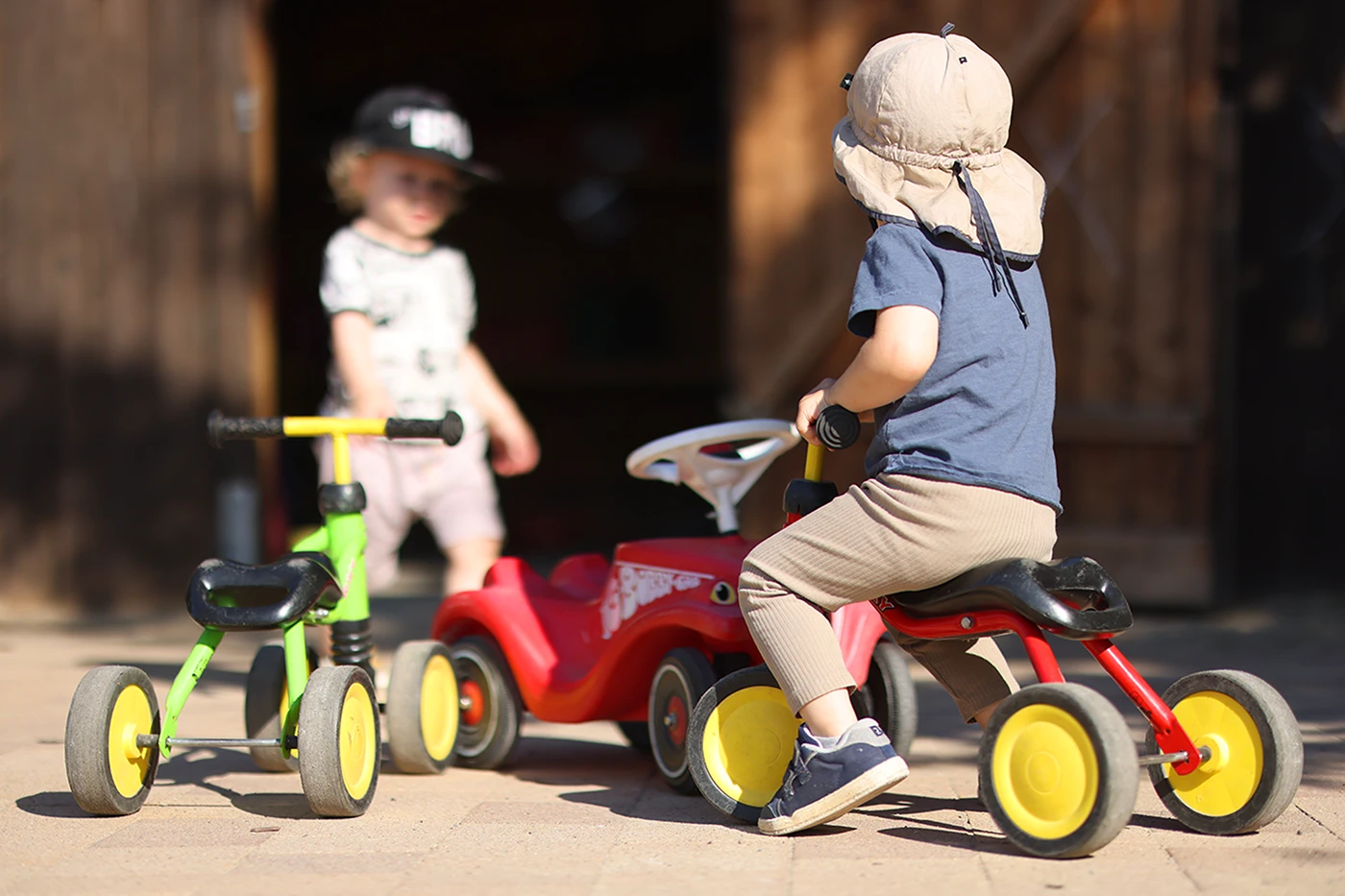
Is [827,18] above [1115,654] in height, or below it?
above

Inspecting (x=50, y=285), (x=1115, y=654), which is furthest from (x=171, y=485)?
(x=1115, y=654)

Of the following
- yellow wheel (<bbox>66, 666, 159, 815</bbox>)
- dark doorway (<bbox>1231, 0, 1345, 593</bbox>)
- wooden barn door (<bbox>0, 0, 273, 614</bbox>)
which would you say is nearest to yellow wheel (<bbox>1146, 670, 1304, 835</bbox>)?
yellow wheel (<bbox>66, 666, 159, 815</bbox>)

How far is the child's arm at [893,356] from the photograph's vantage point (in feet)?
9.75

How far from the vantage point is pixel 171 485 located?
688cm

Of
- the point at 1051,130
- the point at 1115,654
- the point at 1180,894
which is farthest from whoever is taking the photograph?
the point at 1051,130

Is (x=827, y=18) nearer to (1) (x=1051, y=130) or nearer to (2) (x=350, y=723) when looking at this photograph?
(1) (x=1051, y=130)

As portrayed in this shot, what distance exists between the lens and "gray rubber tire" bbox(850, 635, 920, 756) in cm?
364

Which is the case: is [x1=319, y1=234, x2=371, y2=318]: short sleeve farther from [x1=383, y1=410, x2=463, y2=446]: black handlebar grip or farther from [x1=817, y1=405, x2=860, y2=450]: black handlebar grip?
[x1=817, y1=405, x2=860, y2=450]: black handlebar grip

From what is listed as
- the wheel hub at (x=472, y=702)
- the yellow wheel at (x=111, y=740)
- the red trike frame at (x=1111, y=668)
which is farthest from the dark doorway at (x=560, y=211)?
the red trike frame at (x=1111, y=668)

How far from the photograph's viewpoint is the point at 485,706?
398cm

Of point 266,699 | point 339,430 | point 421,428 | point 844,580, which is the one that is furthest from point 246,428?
point 844,580

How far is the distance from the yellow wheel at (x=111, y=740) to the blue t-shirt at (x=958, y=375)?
5.28 feet

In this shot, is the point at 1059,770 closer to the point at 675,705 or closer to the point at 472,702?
the point at 675,705

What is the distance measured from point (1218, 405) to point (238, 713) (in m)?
3.98
